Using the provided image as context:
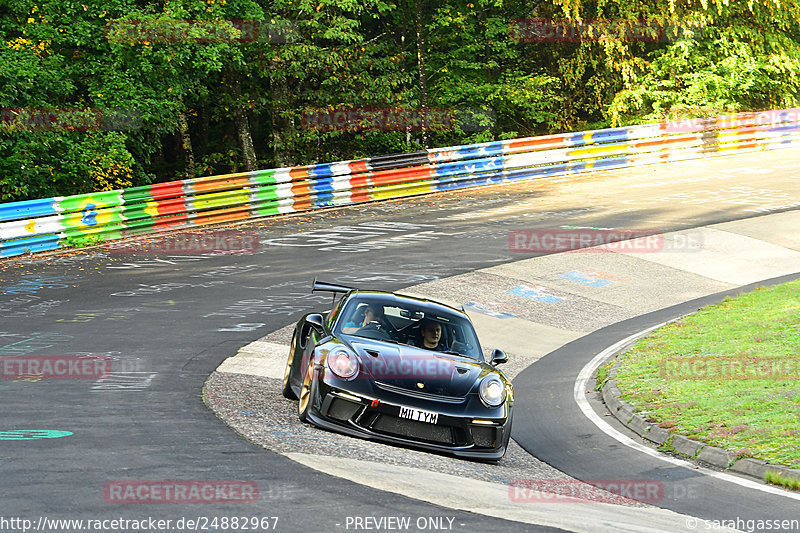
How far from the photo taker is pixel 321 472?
7.16 meters

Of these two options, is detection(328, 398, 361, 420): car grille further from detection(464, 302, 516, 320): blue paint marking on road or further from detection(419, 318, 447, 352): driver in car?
detection(464, 302, 516, 320): blue paint marking on road

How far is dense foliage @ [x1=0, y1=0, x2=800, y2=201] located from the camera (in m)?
24.0

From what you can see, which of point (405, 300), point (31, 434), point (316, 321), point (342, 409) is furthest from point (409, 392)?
point (31, 434)

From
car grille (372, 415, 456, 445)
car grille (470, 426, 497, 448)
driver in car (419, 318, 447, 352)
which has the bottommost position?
car grille (470, 426, 497, 448)

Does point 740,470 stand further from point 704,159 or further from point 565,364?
point 704,159

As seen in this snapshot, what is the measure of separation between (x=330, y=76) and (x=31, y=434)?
81.6 ft

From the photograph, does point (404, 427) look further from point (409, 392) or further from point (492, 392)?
point (492, 392)

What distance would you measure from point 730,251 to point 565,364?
962 cm

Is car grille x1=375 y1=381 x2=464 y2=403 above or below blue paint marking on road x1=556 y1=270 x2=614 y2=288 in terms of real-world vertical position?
above

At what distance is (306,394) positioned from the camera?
9156 mm

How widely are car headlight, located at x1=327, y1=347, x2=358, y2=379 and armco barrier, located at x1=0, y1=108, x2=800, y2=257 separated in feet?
47.5

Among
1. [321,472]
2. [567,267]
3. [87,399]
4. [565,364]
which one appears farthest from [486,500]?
[567,267]

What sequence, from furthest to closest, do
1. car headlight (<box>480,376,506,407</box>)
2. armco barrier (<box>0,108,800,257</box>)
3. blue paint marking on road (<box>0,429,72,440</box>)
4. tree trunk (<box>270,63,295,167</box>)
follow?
tree trunk (<box>270,63,295,167</box>) → armco barrier (<box>0,108,800,257</box>) → car headlight (<box>480,376,506,407</box>) → blue paint marking on road (<box>0,429,72,440</box>)

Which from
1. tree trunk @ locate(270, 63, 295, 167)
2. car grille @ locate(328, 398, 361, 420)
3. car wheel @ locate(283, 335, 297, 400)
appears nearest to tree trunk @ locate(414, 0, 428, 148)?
tree trunk @ locate(270, 63, 295, 167)
